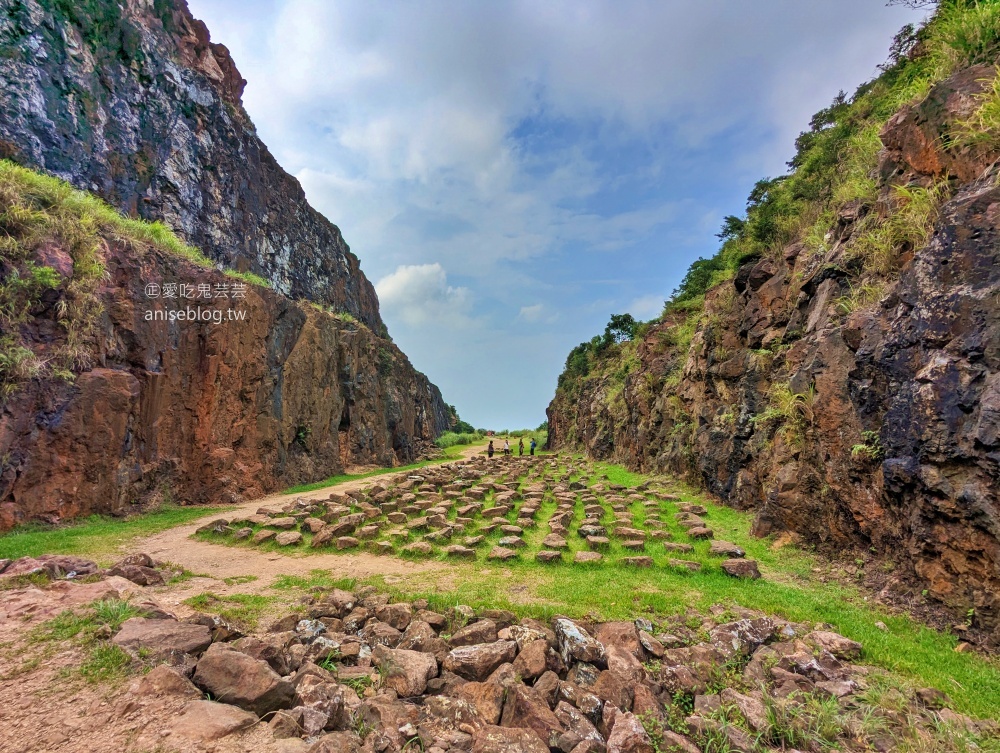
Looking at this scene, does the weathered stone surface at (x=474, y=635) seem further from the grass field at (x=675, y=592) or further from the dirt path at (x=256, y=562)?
the dirt path at (x=256, y=562)

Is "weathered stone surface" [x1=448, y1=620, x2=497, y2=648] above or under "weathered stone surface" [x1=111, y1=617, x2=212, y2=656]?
under

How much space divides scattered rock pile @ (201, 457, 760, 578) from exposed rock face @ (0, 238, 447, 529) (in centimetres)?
313

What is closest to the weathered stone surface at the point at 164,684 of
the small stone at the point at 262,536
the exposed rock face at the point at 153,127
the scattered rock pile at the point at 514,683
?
the scattered rock pile at the point at 514,683

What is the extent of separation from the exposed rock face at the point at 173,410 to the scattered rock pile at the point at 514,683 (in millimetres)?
8270

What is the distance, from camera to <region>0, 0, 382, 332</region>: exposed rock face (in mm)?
14562

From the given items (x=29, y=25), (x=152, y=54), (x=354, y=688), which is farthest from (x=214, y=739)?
(x=152, y=54)

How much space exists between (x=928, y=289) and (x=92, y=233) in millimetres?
17956

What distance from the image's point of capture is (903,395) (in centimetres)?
Result: 552

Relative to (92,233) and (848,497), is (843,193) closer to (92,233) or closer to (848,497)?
(848,497)

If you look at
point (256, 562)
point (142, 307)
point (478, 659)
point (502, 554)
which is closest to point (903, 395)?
point (478, 659)

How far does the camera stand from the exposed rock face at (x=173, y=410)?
930 cm

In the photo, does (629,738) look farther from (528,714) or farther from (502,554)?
(502,554)

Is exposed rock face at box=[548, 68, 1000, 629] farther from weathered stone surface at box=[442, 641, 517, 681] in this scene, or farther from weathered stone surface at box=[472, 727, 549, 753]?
weathered stone surface at box=[442, 641, 517, 681]

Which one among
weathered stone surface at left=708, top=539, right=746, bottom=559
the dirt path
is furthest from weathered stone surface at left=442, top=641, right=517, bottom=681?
weathered stone surface at left=708, top=539, right=746, bottom=559
